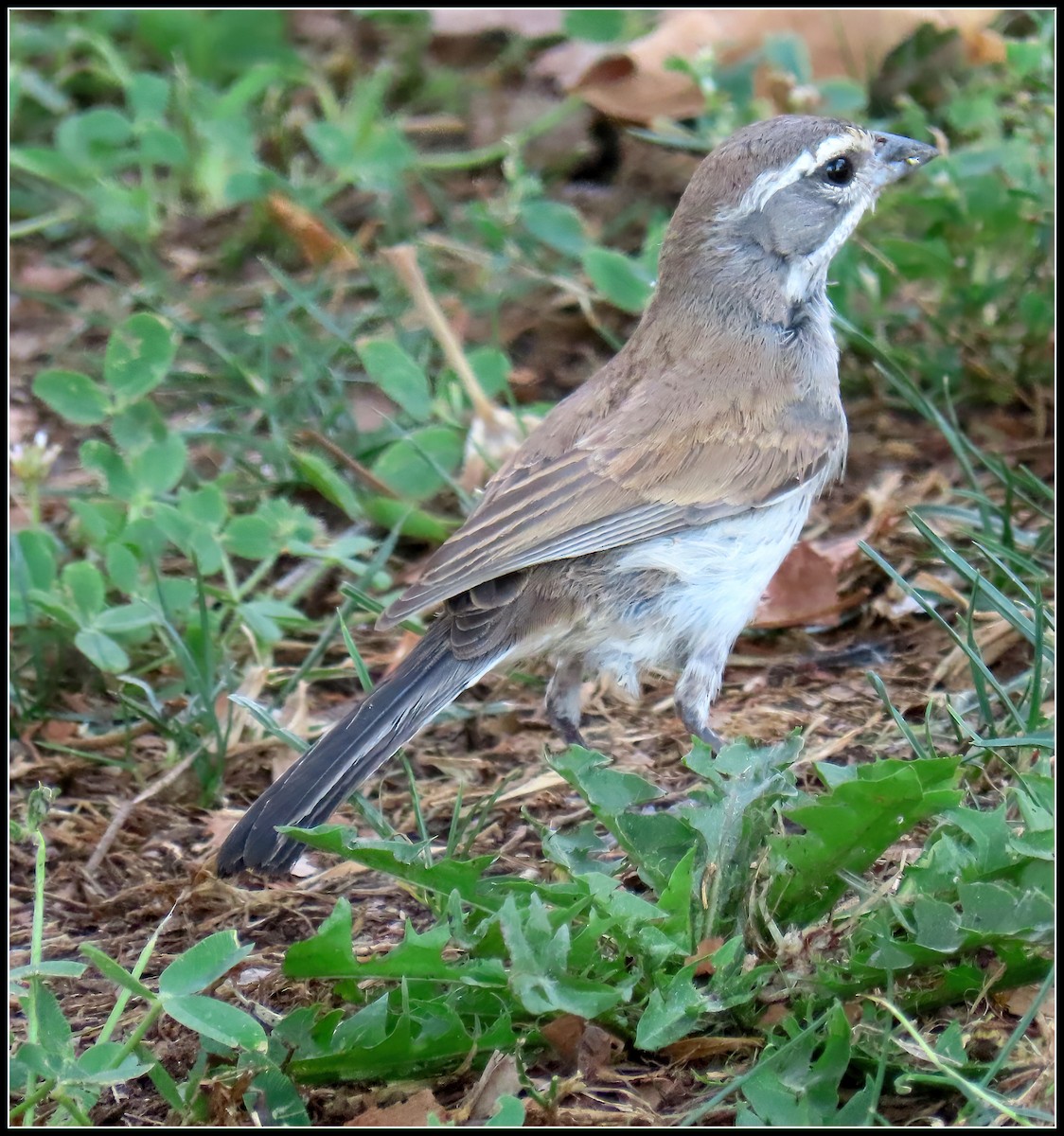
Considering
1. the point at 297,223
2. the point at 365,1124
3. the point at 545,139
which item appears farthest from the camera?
the point at 545,139

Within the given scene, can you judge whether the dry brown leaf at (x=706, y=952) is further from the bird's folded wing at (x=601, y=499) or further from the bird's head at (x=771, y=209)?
the bird's head at (x=771, y=209)

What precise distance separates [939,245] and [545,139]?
103 inches

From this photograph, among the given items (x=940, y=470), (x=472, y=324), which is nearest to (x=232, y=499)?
(x=472, y=324)

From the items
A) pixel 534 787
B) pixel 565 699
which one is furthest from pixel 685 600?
pixel 534 787

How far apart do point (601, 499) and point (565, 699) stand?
0.66 m

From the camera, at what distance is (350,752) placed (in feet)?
13.0

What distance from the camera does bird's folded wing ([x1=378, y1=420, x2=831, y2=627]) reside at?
4.41m

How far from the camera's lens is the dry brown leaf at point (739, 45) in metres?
7.37

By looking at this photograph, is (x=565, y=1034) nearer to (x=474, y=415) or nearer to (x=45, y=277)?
(x=474, y=415)

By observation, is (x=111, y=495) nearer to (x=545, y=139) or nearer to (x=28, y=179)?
(x=28, y=179)

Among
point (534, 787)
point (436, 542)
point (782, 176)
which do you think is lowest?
point (534, 787)

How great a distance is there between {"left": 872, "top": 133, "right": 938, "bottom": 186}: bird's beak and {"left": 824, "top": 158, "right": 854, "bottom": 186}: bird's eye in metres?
0.15

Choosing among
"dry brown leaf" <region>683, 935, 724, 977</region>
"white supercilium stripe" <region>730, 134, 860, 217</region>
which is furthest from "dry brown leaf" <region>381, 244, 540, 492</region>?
"dry brown leaf" <region>683, 935, 724, 977</region>

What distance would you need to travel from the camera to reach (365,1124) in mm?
3201
